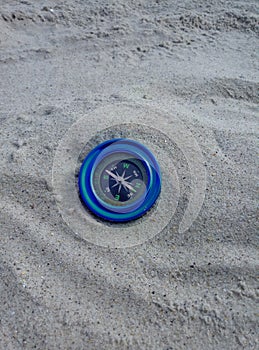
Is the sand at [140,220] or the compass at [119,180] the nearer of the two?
the sand at [140,220]

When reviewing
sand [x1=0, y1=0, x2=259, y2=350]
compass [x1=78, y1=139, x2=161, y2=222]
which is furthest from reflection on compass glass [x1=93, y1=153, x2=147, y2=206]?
sand [x1=0, y1=0, x2=259, y2=350]

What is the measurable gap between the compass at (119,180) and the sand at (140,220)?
0.08 metres

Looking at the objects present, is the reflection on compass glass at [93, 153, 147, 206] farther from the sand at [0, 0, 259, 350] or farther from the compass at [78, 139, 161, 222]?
the sand at [0, 0, 259, 350]

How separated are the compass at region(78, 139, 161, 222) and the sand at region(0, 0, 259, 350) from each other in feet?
0.27

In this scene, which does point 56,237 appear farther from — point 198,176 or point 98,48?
point 98,48

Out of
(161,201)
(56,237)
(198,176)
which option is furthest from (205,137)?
(56,237)

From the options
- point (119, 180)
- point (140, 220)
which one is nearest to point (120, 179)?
point (119, 180)

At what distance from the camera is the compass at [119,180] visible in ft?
7.60

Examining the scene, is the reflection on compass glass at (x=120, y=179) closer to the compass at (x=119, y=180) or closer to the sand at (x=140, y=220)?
the compass at (x=119, y=180)

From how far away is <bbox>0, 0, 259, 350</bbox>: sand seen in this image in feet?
6.77

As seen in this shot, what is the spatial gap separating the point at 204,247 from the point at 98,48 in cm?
224

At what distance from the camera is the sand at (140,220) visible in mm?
2064

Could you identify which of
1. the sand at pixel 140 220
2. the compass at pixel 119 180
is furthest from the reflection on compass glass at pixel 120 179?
the sand at pixel 140 220

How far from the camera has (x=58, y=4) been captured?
167 inches
